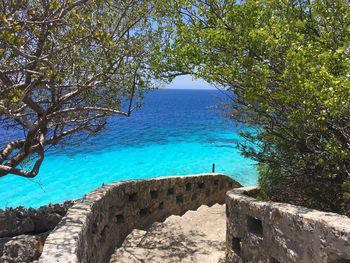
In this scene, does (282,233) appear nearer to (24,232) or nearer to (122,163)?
(24,232)

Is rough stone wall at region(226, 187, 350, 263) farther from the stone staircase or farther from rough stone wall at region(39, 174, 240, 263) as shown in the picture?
rough stone wall at region(39, 174, 240, 263)

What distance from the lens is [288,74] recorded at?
6.10 metres

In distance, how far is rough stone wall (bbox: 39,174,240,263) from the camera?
198 inches

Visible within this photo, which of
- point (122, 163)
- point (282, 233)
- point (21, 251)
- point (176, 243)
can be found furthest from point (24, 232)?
point (122, 163)

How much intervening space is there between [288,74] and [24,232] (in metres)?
6.89

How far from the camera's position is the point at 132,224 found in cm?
984

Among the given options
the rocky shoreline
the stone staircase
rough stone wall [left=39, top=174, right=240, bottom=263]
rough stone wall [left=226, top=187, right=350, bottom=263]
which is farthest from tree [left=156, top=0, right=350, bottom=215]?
the rocky shoreline

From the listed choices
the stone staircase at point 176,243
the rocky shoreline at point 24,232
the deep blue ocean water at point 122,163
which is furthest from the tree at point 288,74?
the deep blue ocean water at point 122,163

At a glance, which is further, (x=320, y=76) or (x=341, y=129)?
(x=341, y=129)

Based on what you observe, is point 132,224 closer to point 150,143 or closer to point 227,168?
point 227,168

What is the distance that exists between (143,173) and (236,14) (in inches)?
1213

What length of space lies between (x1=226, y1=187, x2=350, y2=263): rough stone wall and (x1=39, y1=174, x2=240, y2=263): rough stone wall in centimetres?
295

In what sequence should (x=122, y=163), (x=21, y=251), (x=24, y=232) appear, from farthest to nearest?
(x=122, y=163), (x=24, y=232), (x=21, y=251)

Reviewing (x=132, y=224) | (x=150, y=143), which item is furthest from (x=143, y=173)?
(x=132, y=224)
